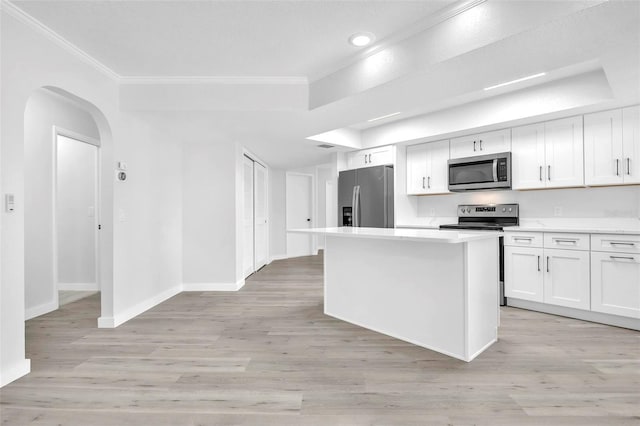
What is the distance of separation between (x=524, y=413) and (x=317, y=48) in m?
2.79

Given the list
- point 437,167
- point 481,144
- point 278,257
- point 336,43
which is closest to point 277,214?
point 278,257

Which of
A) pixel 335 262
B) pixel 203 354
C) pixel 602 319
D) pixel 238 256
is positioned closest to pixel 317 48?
pixel 335 262

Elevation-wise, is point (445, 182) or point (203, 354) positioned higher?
point (445, 182)

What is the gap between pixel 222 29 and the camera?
2338 mm

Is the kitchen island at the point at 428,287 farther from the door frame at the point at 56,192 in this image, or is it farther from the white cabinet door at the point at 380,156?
the door frame at the point at 56,192

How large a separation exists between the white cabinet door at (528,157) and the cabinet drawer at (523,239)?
585mm

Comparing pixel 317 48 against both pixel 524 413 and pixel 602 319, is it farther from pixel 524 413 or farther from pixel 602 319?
pixel 602 319

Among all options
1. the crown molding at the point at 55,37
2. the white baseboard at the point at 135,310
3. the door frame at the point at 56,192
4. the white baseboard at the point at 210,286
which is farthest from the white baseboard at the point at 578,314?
the door frame at the point at 56,192

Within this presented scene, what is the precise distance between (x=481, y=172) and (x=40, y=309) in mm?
5308

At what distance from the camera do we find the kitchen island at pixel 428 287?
2346mm

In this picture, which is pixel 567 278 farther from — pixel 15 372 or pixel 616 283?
pixel 15 372

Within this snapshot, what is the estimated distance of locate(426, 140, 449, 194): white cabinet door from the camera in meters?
4.46

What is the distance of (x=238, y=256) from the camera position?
15.3ft

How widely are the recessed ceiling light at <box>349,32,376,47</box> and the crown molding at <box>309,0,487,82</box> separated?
0.08 metres
